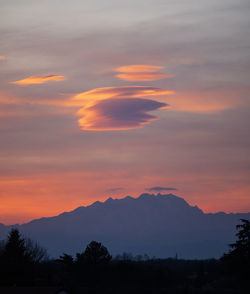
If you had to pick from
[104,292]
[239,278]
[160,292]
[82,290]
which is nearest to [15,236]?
[82,290]

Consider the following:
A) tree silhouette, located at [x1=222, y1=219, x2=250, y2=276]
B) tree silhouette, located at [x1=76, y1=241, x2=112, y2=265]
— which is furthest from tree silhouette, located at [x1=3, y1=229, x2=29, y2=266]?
tree silhouette, located at [x1=222, y1=219, x2=250, y2=276]

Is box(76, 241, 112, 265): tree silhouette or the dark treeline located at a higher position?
box(76, 241, 112, 265): tree silhouette

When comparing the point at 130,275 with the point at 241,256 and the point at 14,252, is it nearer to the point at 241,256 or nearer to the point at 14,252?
the point at 241,256

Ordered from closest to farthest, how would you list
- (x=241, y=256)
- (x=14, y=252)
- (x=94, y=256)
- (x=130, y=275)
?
(x=14, y=252) → (x=241, y=256) → (x=130, y=275) → (x=94, y=256)

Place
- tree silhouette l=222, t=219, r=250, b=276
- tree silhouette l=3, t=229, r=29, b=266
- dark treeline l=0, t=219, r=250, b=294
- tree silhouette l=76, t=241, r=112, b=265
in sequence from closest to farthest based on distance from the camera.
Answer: tree silhouette l=3, t=229, r=29, b=266
dark treeline l=0, t=219, r=250, b=294
tree silhouette l=222, t=219, r=250, b=276
tree silhouette l=76, t=241, r=112, b=265

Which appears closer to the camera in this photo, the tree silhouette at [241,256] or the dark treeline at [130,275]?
the dark treeline at [130,275]

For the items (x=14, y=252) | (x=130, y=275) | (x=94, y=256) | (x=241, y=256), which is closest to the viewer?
(x=14, y=252)

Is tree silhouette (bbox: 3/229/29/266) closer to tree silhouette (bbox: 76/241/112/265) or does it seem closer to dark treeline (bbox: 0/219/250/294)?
dark treeline (bbox: 0/219/250/294)

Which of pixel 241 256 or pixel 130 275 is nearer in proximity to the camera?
pixel 241 256

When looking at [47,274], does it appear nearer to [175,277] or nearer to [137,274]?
[137,274]

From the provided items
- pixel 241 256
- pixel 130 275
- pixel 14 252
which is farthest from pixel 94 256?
pixel 14 252

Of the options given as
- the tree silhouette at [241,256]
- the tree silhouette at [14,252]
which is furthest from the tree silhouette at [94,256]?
the tree silhouette at [14,252]

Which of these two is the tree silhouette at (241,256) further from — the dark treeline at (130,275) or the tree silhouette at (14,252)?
the tree silhouette at (14,252)

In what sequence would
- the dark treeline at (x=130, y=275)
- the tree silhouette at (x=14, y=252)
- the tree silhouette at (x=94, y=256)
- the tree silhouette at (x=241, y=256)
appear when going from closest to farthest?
the tree silhouette at (x=14, y=252) < the dark treeline at (x=130, y=275) < the tree silhouette at (x=241, y=256) < the tree silhouette at (x=94, y=256)
